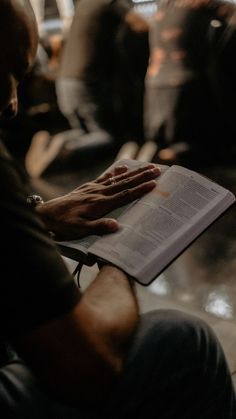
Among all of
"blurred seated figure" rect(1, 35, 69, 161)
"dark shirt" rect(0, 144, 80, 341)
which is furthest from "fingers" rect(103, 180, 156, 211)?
"blurred seated figure" rect(1, 35, 69, 161)

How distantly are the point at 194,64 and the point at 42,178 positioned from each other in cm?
122

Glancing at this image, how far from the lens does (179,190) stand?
111cm

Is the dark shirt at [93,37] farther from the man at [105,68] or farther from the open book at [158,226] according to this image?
the open book at [158,226]

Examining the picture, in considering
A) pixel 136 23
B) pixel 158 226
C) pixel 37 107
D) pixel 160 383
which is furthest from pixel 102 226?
pixel 37 107

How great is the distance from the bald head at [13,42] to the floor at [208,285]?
103 centimetres

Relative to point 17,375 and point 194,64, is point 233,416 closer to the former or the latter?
point 17,375

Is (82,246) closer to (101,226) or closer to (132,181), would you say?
(101,226)

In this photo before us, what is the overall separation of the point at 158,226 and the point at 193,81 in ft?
7.38

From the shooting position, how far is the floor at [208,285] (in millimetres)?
1712

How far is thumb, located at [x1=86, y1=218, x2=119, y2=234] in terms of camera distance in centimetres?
103

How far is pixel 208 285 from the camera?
193cm

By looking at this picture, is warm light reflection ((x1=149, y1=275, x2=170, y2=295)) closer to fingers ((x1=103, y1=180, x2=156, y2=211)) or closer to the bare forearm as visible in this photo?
fingers ((x1=103, y1=180, x2=156, y2=211))

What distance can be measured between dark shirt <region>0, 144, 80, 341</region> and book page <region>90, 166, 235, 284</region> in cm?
25

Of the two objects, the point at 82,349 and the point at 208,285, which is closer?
the point at 82,349
